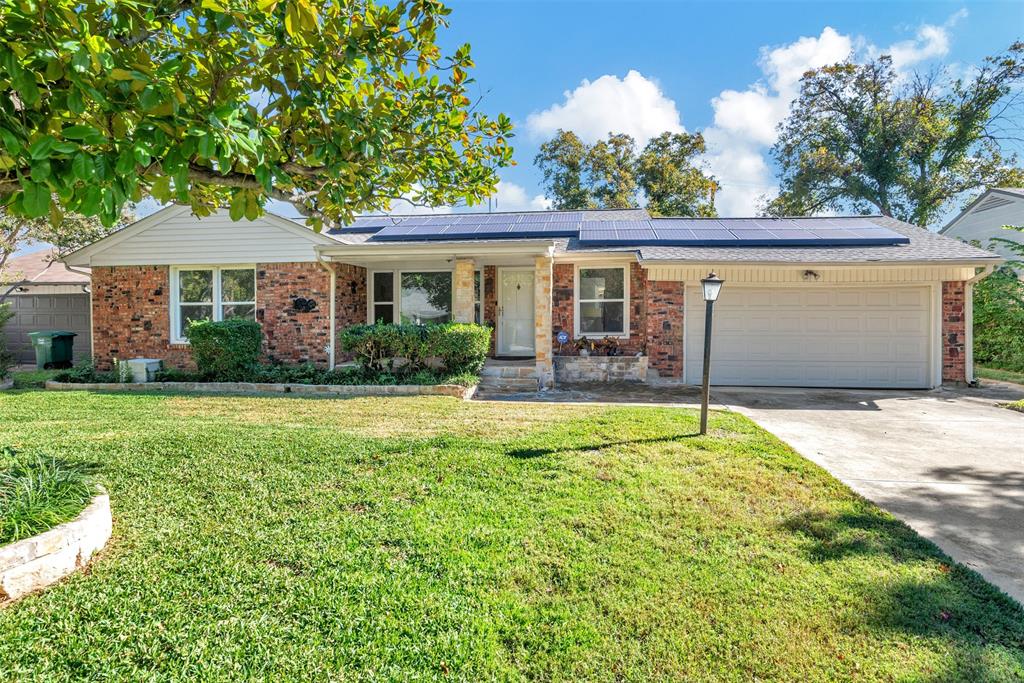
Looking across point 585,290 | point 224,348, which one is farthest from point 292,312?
point 585,290

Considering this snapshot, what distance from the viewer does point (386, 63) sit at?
407 centimetres

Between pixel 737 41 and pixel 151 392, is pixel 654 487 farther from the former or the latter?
pixel 737 41

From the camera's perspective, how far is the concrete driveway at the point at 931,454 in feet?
11.2

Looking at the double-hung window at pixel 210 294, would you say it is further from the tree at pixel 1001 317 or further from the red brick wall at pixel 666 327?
the tree at pixel 1001 317

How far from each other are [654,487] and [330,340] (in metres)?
8.69

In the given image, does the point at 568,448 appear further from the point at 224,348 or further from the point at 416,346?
the point at 224,348

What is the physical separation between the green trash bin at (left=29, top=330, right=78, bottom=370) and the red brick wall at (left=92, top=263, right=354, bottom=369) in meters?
1.93

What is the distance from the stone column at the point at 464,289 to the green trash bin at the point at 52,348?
10440 mm

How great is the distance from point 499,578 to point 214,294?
439 inches

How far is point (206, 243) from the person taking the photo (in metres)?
11.1

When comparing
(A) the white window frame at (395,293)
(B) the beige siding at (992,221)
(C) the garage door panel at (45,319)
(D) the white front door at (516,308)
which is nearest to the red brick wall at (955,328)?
(B) the beige siding at (992,221)

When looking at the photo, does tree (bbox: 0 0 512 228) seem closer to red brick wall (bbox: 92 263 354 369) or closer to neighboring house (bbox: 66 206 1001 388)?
neighboring house (bbox: 66 206 1001 388)

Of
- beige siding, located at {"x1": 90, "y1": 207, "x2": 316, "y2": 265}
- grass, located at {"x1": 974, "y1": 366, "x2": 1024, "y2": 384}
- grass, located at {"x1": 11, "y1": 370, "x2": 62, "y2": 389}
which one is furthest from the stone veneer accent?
grass, located at {"x1": 11, "y1": 370, "x2": 62, "y2": 389}

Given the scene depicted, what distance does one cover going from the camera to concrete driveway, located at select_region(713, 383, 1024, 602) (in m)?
3.42
